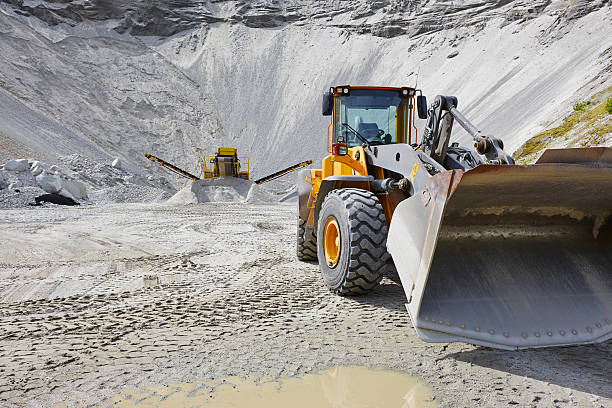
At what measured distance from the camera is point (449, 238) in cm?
317

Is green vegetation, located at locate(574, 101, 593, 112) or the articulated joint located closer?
the articulated joint

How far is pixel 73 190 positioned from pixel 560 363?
17.6 meters

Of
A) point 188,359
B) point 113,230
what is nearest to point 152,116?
point 113,230

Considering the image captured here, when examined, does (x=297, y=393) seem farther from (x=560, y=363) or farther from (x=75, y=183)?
(x=75, y=183)

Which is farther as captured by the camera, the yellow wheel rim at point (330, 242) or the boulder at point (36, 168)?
the boulder at point (36, 168)

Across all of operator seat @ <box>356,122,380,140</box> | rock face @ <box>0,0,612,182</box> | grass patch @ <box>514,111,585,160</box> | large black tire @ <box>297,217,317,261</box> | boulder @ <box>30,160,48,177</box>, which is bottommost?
large black tire @ <box>297,217,317,261</box>

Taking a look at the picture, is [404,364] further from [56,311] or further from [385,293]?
[56,311]

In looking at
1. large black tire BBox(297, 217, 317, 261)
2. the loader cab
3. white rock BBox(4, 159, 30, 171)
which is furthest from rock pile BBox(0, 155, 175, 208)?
the loader cab

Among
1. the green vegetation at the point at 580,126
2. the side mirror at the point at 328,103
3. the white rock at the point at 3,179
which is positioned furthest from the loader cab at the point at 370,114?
the white rock at the point at 3,179

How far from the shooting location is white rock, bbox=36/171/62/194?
15.8 meters

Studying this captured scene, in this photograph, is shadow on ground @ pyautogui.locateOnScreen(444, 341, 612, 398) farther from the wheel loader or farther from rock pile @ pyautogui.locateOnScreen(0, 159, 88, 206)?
rock pile @ pyautogui.locateOnScreen(0, 159, 88, 206)

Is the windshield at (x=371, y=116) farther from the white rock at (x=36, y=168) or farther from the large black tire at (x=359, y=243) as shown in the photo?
the white rock at (x=36, y=168)

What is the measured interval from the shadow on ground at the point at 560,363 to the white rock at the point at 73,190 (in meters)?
16.4

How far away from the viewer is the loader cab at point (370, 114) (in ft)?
17.5
